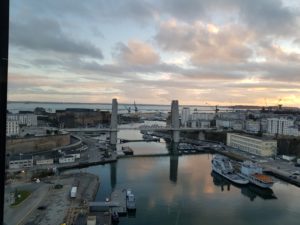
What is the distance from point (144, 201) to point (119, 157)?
3744 millimetres

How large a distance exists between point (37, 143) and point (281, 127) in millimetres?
8287

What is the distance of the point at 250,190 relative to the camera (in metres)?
5.45

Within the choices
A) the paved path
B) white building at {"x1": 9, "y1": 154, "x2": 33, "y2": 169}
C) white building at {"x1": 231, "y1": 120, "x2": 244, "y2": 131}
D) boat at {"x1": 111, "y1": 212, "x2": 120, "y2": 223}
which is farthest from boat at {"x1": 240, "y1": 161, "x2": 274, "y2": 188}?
white building at {"x1": 231, "y1": 120, "x2": 244, "y2": 131}

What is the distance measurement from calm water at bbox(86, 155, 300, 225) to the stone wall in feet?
6.20

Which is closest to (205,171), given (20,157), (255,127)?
(20,157)

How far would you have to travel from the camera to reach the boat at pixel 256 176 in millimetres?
5395

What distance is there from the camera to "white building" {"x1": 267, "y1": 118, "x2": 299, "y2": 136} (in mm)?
11133

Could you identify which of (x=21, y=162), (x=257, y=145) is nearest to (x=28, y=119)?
(x=21, y=162)

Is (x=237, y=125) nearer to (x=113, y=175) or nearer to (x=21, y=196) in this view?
(x=113, y=175)

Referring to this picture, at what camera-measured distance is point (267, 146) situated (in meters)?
8.09

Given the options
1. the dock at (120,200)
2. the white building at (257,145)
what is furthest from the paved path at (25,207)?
the white building at (257,145)

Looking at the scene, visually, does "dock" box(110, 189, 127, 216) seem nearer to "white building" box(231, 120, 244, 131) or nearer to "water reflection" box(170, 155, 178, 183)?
"water reflection" box(170, 155, 178, 183)

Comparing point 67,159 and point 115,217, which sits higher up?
point 67,159

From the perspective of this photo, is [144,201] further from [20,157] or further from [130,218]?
[20,157]
